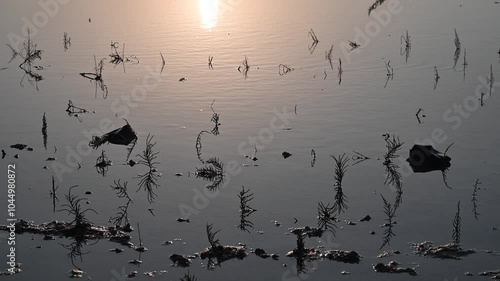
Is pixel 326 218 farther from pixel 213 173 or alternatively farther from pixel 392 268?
pixel 213 173

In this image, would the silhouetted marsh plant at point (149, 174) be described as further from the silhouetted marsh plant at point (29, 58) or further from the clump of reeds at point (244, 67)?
the silhouetted marsh plant at point (29, 58)

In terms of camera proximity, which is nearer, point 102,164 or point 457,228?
point 457,228

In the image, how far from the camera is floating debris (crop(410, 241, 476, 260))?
8477mm

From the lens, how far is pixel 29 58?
20734 mm

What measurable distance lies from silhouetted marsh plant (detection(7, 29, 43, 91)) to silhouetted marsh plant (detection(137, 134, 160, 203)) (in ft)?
23.4

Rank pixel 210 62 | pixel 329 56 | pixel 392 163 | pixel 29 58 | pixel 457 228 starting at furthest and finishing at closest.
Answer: pixel 29 58 → pixel 329 56 → pixel 210 62 → pixel 392 163 → pixel 457 228

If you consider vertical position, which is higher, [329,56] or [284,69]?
[329,56]

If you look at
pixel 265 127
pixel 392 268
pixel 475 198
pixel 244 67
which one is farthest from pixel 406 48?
pixel 392 268

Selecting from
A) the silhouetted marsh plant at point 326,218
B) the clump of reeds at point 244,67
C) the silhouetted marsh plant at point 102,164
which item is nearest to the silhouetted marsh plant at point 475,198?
the silhouetted marsh plant at point 326,218

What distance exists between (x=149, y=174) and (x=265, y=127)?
3.48 m

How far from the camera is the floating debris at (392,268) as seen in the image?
8.06 m

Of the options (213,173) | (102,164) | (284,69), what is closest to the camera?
(213,173)

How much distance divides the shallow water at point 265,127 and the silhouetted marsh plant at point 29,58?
0.80ft

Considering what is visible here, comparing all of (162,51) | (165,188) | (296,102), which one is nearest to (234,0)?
(162,51)
